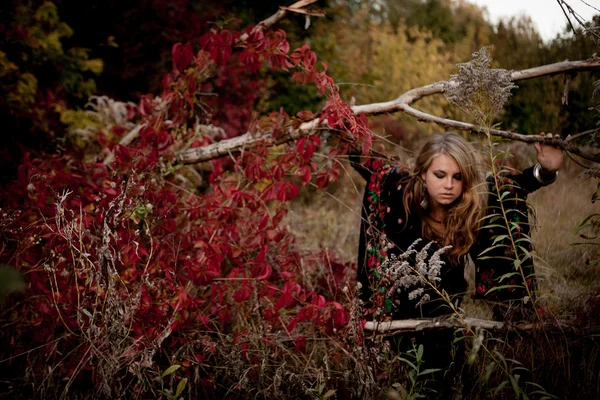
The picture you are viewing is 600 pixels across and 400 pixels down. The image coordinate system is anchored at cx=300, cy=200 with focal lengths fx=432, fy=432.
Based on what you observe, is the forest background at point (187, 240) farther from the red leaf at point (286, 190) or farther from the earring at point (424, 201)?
the earring at point (424, 201)

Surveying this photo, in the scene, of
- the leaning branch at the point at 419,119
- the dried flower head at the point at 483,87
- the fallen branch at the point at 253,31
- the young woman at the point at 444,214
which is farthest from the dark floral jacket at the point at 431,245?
the fallen branch at the point at 253,31

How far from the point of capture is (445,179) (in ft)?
7.58

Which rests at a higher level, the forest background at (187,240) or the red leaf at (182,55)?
the red leaf at (182,55)

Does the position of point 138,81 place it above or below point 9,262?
above

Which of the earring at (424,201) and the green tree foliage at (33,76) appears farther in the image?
the green tree foliage at (33,76)

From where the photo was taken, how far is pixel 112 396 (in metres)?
1.81

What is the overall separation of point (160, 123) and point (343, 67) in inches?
253

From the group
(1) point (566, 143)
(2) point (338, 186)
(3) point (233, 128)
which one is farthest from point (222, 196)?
(2) point (338, 186)

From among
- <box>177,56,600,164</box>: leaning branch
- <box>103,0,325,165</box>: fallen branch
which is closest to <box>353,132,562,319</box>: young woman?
<box>177,56,600,164</box>: leaning branch

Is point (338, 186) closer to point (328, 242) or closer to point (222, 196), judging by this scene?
point (328, 242)

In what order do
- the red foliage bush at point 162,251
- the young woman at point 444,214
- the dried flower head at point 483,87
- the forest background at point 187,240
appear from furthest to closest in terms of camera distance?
the young woman at point 444,214 < the red foliage bush at point 162,251 < the forest background at point 187,240 < the dried flower head at point 483,87

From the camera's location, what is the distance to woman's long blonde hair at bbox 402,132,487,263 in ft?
7.63

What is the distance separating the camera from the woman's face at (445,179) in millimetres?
2309

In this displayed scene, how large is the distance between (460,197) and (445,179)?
0.16m
